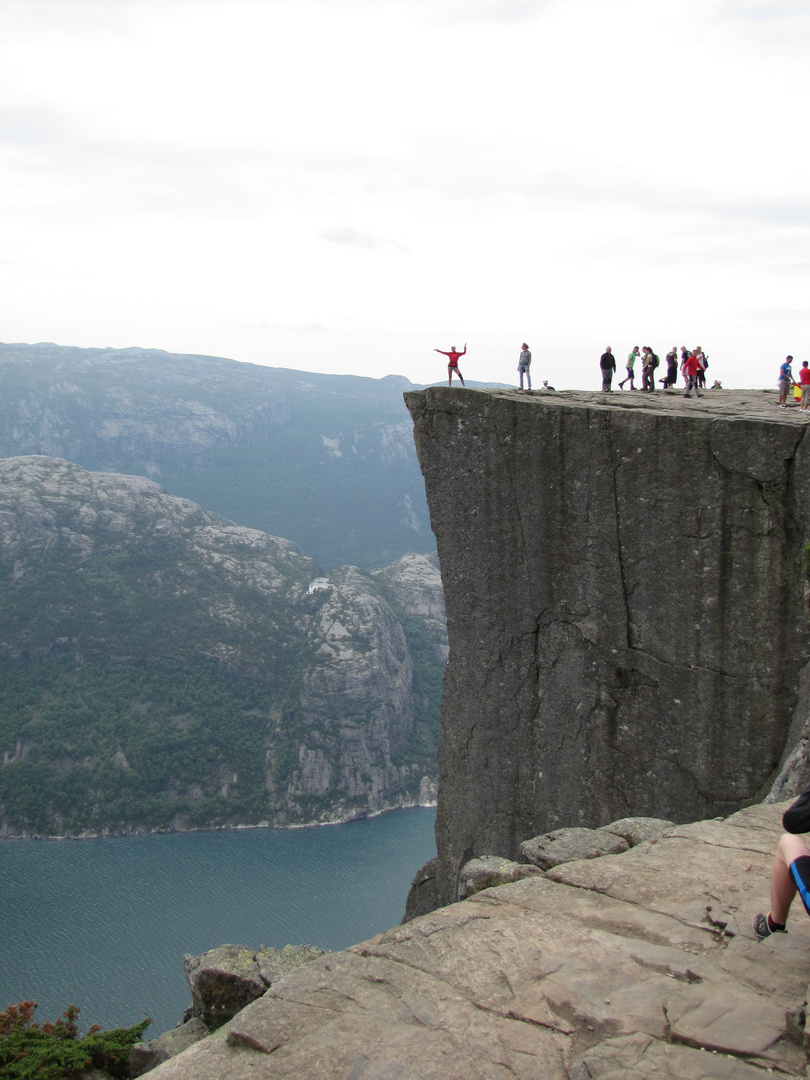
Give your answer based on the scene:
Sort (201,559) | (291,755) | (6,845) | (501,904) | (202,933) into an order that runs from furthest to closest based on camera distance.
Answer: (201,559), (291,755), (6,845), (202,933), (501,904)

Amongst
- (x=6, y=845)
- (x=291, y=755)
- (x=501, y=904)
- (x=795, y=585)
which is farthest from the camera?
(x=291, y=755)

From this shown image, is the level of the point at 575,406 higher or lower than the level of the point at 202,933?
higher

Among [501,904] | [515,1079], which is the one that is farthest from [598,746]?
[515,1079]

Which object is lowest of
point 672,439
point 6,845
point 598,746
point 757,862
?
point 6,845

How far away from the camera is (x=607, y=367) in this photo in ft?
64.8

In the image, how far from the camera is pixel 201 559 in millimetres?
164000

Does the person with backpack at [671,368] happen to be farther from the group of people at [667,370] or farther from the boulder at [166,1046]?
the boulder at [166,1046]

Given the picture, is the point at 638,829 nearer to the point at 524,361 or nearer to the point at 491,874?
the point at 491,874

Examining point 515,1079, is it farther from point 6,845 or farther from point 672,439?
point 6,845

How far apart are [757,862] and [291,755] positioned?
13305 cm

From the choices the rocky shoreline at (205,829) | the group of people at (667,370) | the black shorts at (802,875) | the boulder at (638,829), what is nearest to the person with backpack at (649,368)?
the group of people at (667,370)

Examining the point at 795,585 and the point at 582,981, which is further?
the point at 795,585

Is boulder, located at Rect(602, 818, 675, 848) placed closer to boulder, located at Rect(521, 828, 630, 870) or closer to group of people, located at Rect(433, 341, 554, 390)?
boulder, located at Rect(521, 828, 630, 870)

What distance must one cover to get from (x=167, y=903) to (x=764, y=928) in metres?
101
